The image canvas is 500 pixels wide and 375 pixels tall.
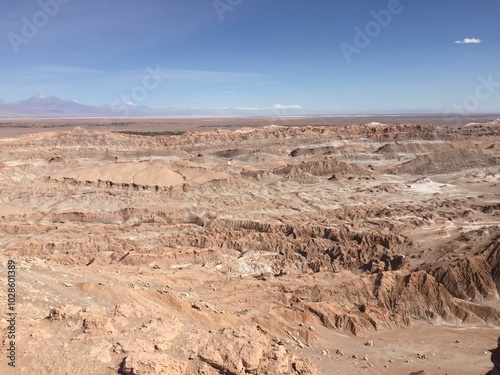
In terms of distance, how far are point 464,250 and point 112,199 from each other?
98.2ft

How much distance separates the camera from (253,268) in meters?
25.7

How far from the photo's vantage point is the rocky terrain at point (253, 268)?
10062 mm

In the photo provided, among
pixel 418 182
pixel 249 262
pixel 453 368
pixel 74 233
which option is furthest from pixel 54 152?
pixel 453 368

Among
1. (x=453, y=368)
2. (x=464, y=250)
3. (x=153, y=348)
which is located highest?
(x=153, y=348)

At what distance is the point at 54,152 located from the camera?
2517 inches

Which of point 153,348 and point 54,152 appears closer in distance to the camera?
point 153,348

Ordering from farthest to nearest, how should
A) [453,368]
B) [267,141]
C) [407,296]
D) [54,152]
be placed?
[267,141] < [54,152] < [407,296] < [453,368]

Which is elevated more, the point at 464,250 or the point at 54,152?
the point at 54,152

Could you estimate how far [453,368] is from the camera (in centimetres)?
1559

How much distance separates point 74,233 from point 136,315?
70.1 ft

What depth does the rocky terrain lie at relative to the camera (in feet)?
33.0

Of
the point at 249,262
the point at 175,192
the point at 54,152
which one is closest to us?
the point at 249,262

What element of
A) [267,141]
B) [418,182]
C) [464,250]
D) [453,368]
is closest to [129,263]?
[453,368]

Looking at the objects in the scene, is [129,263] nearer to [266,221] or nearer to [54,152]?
[266,221]
